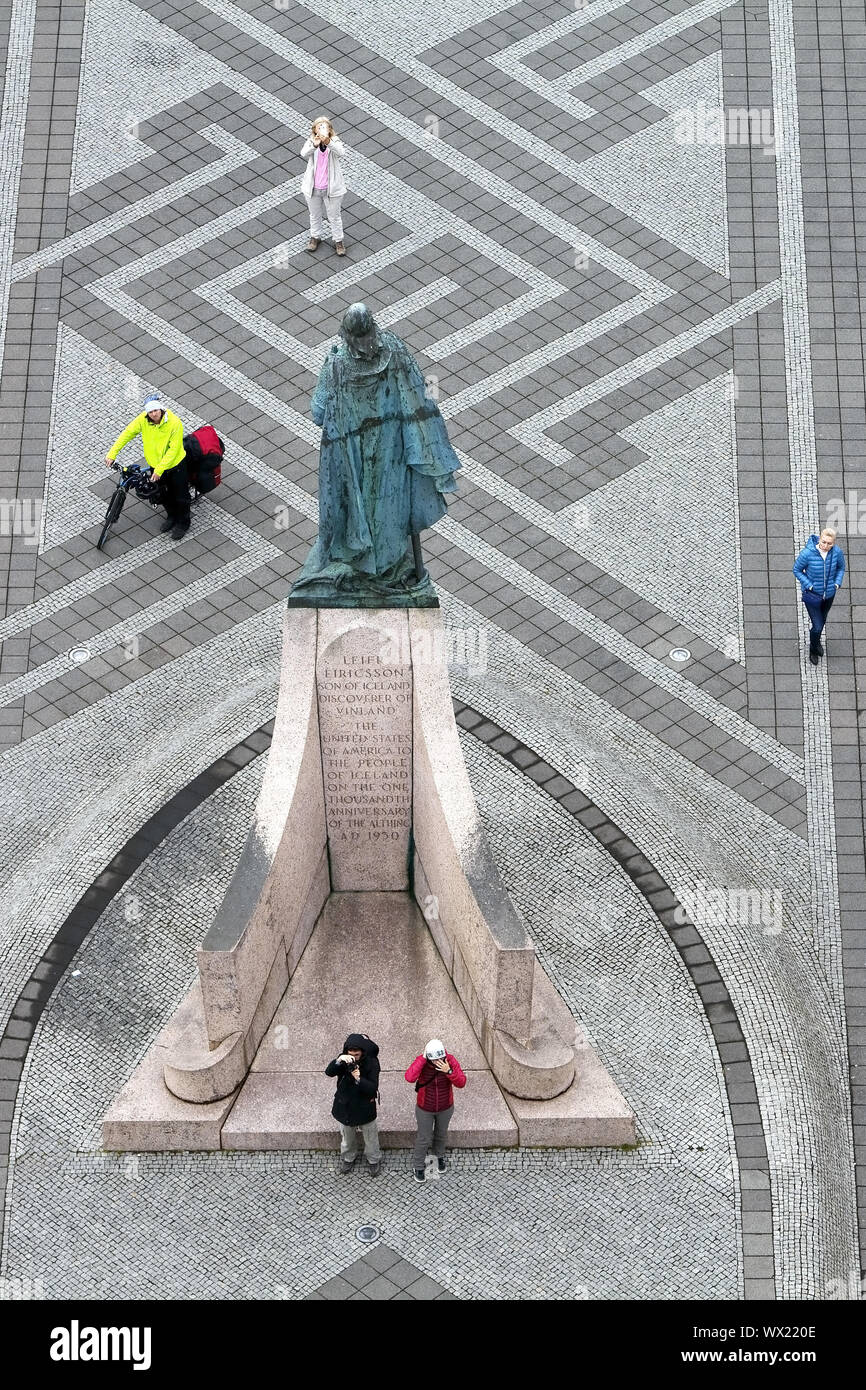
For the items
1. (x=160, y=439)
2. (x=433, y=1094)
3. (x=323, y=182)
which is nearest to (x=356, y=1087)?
(x=433, y=1094)

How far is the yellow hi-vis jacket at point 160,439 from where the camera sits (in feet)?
81.7

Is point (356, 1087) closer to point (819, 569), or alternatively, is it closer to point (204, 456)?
point (819, 569)

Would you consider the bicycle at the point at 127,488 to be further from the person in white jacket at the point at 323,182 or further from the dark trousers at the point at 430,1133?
the dark trousers at the point at 430,1133

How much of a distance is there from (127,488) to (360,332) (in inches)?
271

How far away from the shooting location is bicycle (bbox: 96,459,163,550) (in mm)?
25156

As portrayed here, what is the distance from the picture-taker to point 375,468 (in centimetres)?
1967

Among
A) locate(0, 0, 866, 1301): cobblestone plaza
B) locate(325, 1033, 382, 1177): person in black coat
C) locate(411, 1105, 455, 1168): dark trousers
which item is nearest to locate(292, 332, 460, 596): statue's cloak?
locate(325, 1033, 382, 1177): person in black coat

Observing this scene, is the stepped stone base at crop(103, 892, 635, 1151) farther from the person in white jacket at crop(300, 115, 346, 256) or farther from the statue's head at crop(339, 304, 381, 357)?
the person in white jacket at crop(300, 115, 346, 256)

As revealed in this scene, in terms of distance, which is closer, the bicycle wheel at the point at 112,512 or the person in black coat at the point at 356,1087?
the person in black coat at the point at 356,1087

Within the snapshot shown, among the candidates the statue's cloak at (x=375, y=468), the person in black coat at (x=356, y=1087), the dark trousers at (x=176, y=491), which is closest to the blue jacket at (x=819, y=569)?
the statue's cloak at (x=375, y=468)

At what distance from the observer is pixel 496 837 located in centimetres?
2303

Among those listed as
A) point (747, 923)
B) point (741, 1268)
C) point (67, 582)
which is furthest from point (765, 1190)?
point (67, 582)

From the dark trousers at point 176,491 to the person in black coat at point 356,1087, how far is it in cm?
698

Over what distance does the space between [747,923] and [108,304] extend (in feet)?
32.3
